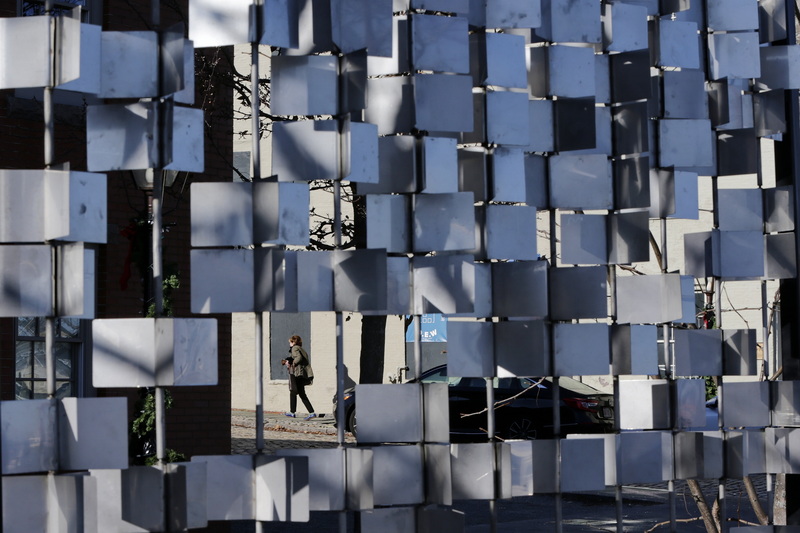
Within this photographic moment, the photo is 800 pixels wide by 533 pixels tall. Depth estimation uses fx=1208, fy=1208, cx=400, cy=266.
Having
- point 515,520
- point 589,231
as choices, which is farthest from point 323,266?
point 515,520

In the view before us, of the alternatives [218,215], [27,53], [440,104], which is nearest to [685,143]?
[440,104]

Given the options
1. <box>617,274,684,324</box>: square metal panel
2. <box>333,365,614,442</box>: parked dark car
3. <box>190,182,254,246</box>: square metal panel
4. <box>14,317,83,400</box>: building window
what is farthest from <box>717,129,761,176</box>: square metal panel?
<box>333,365,614,442</box>: parked dark car

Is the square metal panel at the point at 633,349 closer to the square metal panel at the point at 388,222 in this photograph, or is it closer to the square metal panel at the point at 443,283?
the square metal panel at the point at 443,283

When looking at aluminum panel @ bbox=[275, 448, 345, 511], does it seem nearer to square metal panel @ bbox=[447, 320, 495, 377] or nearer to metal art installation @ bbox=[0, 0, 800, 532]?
metal art installation @ bbox=[0, 0, 800, 532]

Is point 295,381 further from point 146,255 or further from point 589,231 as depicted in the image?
point 589,231

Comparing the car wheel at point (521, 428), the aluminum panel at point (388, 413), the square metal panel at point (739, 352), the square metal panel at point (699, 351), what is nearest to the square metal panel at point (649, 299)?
the square metal panel at point (699, 351)

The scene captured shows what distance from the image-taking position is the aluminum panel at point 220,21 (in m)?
2.63

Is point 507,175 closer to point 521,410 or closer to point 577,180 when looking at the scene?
point 577,180

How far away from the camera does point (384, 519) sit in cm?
286

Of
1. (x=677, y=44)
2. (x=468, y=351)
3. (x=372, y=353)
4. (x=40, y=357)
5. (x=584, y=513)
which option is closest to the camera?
(x=468, y=351)

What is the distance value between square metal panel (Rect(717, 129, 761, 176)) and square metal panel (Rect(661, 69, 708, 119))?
0.27m

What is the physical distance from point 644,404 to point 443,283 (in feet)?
3.19

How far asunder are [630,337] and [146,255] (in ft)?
15.8

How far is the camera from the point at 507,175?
3.09 metres
